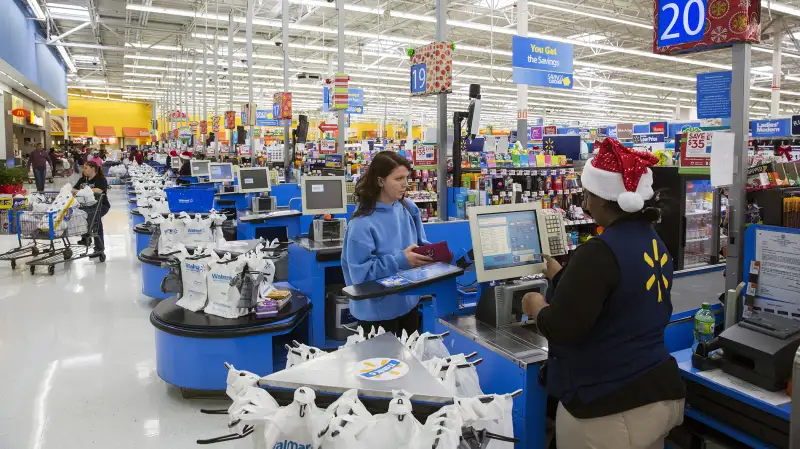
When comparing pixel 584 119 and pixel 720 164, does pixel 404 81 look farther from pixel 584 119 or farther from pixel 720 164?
pixel 720 164

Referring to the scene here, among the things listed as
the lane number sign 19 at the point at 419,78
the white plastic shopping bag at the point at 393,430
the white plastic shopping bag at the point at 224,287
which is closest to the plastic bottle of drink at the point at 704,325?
the white plastic shopping bag at the point at 393,430

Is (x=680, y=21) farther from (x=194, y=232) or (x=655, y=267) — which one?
(x=194, y=232)

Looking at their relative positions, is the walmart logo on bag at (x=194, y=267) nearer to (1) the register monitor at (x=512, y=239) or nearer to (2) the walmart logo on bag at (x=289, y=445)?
(1) the register monitor at (x=512, y=239)

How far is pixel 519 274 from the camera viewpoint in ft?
7.75

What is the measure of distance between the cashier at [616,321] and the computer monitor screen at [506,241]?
0.54 m

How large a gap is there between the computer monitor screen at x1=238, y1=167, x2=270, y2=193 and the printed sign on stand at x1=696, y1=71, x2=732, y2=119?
622 cm

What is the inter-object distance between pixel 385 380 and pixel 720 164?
64.6 inches

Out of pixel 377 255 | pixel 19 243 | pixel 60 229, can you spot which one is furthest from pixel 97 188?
pixel 377 255

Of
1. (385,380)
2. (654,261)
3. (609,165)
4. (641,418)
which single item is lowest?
(641,418)

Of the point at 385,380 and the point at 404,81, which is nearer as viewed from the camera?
the point at 385,380

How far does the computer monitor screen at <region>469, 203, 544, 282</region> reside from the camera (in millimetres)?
2305

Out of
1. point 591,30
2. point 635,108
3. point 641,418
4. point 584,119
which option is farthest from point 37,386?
point 584,119

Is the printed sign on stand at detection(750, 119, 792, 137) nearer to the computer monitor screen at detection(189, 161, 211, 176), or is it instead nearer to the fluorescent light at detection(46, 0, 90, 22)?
the computer monitor screen at detection(189, 161, 211, 176)

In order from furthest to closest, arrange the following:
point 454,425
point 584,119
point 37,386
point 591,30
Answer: point 584,119, point 591,30, point 37,386, point 454,425
